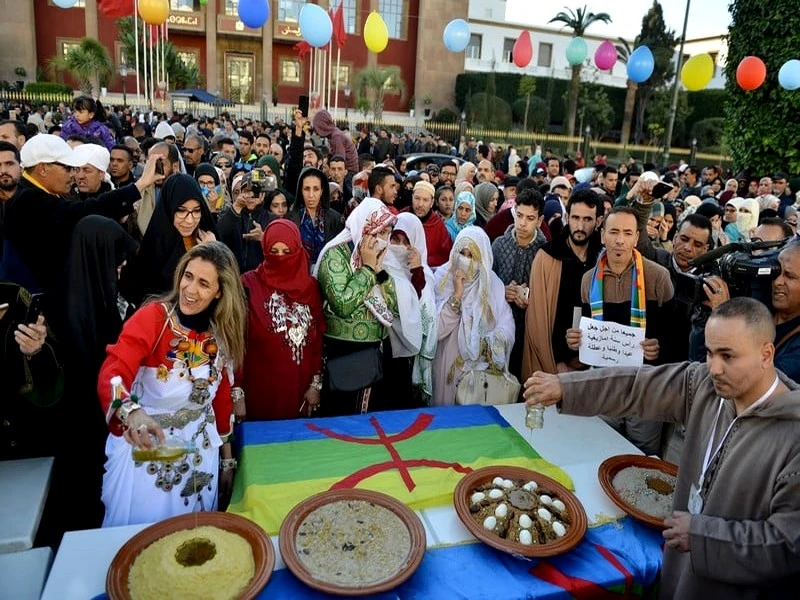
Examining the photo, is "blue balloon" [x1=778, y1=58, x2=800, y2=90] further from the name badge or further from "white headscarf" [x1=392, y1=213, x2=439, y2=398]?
the name badge

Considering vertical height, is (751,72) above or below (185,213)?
above

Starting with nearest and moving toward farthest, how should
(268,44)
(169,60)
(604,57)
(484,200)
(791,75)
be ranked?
(484,200) < (791,75) < (604,57) < (169,60) < (268,44)

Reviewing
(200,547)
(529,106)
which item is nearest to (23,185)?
(200,547)

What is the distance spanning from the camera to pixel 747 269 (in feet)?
8.36

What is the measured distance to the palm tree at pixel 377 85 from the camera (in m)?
27.7

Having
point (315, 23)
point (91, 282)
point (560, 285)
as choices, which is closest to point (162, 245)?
point (91, 282)

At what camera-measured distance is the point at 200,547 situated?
1.86 m

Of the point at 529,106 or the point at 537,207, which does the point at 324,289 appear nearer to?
the point at 537,207

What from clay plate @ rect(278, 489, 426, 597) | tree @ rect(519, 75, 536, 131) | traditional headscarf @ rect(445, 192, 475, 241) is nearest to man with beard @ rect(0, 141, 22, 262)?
clay plate @ rect(278, 489, 426, 597)

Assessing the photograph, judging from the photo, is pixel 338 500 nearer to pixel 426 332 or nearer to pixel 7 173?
pixel 426 332

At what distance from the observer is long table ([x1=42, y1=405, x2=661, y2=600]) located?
70.9 inches

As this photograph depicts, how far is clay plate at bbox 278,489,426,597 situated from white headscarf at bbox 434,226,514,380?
1556mm

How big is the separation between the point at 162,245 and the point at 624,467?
2681mm

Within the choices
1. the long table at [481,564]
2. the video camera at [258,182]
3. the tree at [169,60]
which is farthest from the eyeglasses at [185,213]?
the tree at [169,60]
